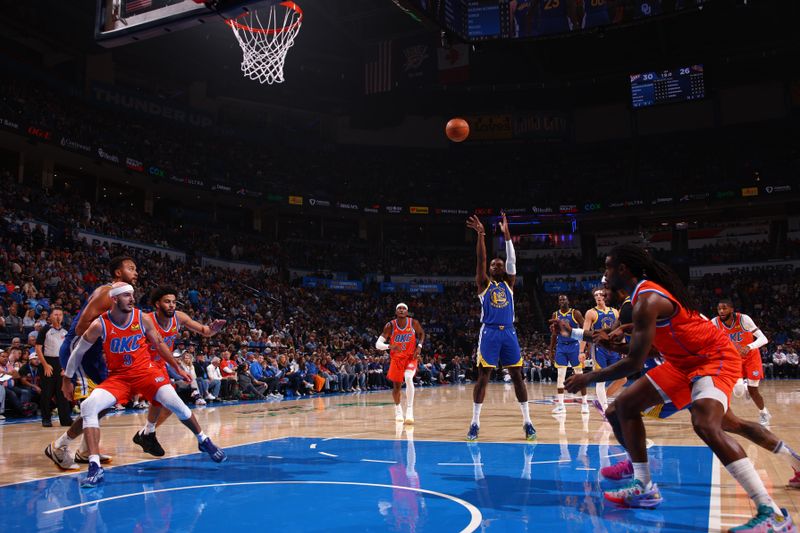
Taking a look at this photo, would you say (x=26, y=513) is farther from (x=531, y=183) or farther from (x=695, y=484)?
(x=531, y=183)

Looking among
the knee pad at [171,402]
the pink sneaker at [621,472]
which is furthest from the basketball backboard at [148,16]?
the pink sneaker at [621,472]

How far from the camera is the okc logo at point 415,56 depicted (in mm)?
30578

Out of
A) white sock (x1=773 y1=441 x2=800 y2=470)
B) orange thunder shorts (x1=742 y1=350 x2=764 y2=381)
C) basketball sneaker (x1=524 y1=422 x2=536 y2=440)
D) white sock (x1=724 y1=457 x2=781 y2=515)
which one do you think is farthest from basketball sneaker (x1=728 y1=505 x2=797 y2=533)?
orange thunder shorts (x1=742 y1=350 x2=764 y2=381)

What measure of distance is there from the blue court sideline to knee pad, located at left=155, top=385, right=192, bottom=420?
52cm

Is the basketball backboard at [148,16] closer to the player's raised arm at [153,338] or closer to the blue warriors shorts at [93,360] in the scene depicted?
the player's raised arm at [153,338]

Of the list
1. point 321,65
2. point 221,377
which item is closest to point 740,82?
point 321,65

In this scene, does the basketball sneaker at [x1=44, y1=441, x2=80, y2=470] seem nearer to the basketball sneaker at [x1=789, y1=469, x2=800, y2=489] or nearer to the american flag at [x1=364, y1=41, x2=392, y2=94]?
the basketball sneaker at [x1=789, y1=469, x2=800, y2=489]

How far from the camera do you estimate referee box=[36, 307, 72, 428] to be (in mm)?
9062

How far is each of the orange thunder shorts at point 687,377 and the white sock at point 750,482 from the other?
0.47m

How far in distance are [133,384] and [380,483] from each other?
96.8 inches

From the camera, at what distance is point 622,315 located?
18.6ft

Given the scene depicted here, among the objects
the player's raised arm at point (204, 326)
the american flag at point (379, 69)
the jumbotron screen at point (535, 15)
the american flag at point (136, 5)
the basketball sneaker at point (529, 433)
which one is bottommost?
the basketball sneaker at point (529, 433)

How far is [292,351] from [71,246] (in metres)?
8.54

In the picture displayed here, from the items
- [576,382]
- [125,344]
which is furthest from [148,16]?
[576,382]
